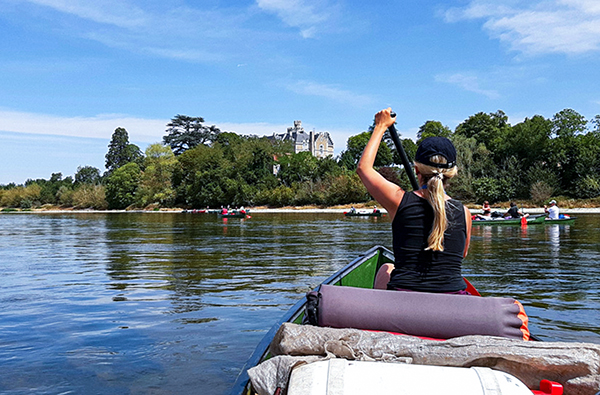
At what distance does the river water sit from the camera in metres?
5.60

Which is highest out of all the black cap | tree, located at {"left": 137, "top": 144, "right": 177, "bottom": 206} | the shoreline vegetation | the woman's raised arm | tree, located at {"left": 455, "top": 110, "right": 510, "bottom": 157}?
tree, located at {"left": 455, "top": 110, "right": 510, "bottom": 157}

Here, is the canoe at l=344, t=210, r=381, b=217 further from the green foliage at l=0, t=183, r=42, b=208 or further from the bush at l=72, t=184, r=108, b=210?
the green foliage at l=0, t=183, r=42, b=208

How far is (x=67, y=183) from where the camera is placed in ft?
369

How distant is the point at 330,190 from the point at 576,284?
52.5 meters

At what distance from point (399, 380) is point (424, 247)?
103 cm

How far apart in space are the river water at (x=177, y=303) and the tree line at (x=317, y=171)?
34.4 metres

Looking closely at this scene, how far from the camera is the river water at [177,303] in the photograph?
5.60 metres

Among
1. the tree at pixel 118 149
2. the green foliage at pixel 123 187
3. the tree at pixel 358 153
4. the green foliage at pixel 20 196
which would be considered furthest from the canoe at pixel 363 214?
the tree at pixel 118 149

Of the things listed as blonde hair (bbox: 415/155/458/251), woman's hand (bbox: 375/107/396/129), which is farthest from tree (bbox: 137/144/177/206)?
blonde hair (bbox: 415/155/458/251)

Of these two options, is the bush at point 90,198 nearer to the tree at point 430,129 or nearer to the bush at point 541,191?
the tree at point 430,129

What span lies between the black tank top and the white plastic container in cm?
87

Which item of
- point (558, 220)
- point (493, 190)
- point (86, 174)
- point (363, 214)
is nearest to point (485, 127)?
point (493, 190)

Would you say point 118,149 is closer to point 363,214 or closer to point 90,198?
point 90,198

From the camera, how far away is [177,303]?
29.4ft
